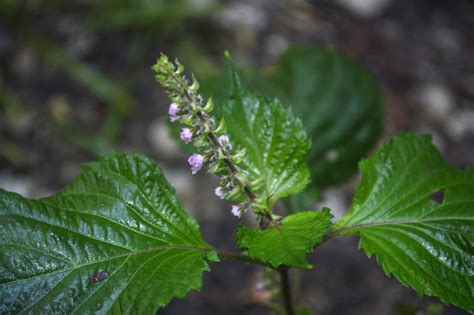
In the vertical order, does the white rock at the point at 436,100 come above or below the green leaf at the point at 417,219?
above

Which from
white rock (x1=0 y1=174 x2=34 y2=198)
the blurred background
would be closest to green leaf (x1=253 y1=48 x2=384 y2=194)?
the blurred background

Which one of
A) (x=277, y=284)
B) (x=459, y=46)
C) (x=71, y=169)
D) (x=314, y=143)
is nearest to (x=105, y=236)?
(x=277, y=284)

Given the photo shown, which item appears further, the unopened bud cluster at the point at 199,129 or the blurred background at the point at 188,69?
the blurred background at the point at 188,69

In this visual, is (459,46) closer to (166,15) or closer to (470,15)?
(470,15)

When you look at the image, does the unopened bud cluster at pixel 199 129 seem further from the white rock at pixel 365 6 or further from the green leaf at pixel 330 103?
the white rock at pixel 365 6

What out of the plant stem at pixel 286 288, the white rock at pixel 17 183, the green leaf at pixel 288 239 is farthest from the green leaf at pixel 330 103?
the white rock at pixel 17 183
